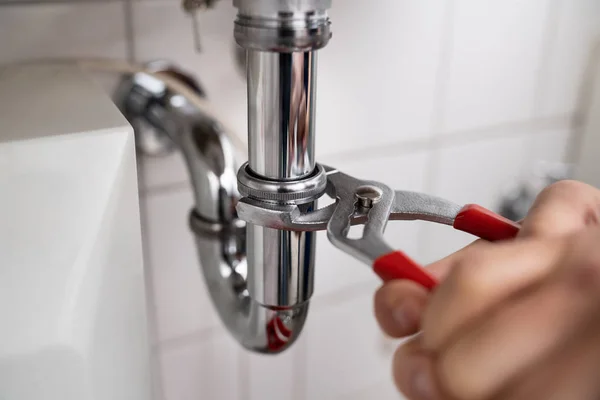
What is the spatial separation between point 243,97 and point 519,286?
0.31 metres

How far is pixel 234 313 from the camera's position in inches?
14.3

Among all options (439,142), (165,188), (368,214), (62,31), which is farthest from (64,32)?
(439,142)

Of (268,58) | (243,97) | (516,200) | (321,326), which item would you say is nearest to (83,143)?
(268,58)

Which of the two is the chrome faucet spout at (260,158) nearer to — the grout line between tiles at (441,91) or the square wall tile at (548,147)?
the grout line between tiles at (441,91)

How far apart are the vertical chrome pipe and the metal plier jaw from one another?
0.01 metres

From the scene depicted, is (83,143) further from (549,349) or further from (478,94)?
(478,94)

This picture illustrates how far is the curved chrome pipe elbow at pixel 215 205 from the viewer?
34 cm

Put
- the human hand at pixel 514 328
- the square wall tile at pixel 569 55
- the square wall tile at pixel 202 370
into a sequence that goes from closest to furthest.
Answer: the human hand at pixel 514 328, the square wall tile at pixel 202 370, the square wall tile at pixel 569 55

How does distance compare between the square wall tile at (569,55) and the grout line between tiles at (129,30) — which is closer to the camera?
the grout line between tiles at (129,30)

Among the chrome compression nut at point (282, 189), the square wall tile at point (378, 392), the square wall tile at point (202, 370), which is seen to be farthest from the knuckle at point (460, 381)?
the square wall tile at point (378, 392)

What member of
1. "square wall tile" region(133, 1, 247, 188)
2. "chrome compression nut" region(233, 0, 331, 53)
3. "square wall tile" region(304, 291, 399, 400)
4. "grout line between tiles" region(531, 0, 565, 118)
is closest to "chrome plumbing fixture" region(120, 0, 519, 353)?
"chrome compression nut" region(233, 0, 331, 53)

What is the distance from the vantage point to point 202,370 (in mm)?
502

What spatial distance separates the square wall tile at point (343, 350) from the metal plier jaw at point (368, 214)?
311mm

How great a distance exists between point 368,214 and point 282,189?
1.5 inches
